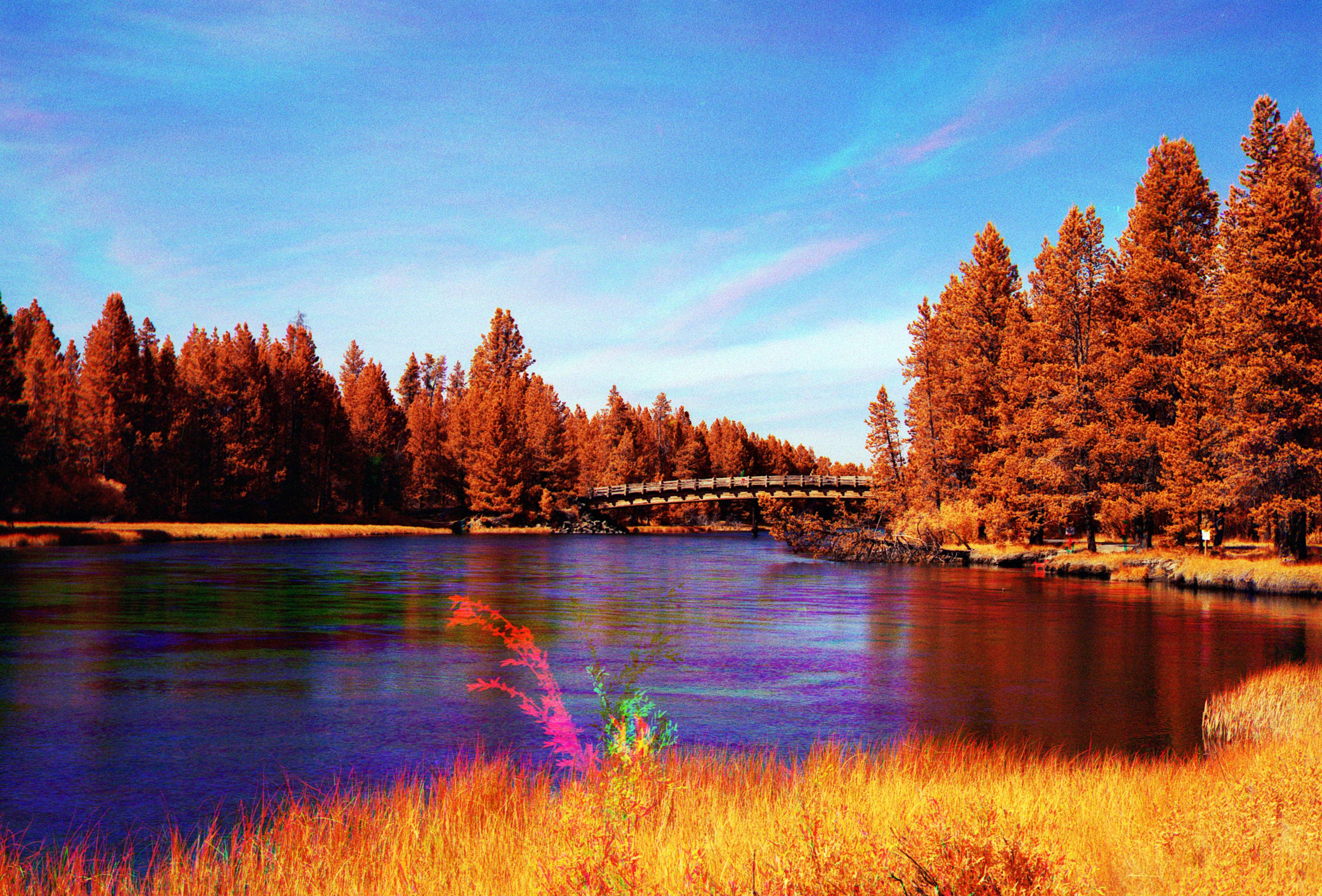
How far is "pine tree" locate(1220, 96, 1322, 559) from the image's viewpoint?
3288 centimetres

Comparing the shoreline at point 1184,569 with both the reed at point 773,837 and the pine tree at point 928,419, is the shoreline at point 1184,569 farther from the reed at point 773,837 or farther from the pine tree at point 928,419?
the reed at point 773,837

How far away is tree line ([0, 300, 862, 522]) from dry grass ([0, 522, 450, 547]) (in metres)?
2.72

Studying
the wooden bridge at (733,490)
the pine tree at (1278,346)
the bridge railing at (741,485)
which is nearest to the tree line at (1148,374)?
the pine tree at (1278,346)

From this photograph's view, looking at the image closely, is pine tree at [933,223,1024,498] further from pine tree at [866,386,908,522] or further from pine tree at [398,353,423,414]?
pine tree at [398,353,423,414]

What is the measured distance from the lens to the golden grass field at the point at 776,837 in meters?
5.52

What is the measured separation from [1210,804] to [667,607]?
2318 centimetres

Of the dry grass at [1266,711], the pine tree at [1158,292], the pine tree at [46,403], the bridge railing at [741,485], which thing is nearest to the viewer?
the dry grass at [1266,711]

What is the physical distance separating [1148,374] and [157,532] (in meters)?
58.7

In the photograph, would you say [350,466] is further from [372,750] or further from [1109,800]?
[1109,800]

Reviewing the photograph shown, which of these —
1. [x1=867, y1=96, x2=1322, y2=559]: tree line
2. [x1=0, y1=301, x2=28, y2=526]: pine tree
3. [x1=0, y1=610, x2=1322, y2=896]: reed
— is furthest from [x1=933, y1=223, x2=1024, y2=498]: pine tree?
[x1=0, y1=301, x2=28, y2=526]: pine tree

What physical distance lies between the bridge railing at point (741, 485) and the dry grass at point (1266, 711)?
53.7 m

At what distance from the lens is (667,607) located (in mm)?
29984

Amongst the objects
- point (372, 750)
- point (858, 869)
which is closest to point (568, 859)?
point (858, 869)

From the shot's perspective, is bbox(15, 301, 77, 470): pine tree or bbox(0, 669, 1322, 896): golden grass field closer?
bbox(0, 669, 1322, 896): golden grass field
